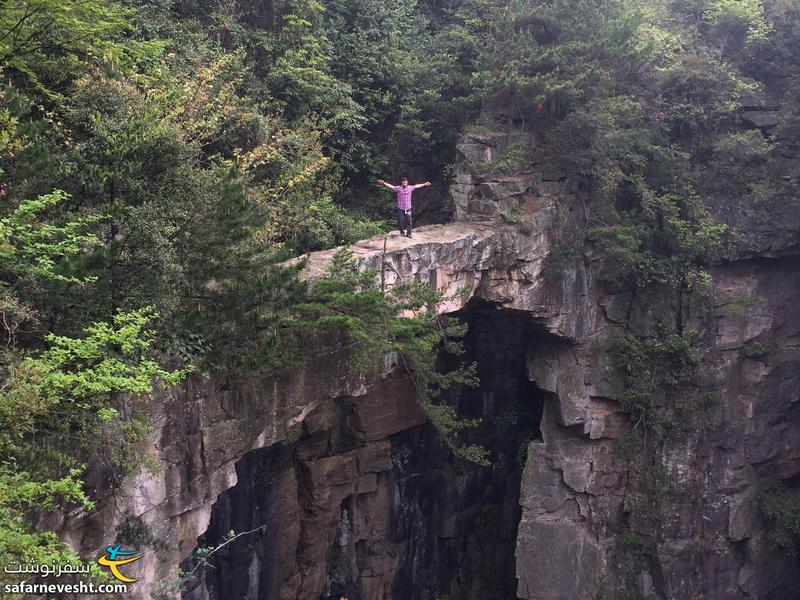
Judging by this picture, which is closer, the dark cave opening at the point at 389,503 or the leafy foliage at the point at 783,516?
the dark cave opening at the point at 389,503

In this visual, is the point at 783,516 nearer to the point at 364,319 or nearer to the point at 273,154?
the point at 364,319

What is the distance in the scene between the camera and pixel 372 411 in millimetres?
15398

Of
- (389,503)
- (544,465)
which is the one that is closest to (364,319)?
(544,465)

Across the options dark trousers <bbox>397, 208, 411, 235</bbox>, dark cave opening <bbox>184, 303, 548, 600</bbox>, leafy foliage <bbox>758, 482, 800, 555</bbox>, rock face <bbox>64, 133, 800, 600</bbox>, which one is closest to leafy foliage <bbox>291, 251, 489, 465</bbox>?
dark trousers <bbox>397, 208, 411, 235</bbox>

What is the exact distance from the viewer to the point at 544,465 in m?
15.1

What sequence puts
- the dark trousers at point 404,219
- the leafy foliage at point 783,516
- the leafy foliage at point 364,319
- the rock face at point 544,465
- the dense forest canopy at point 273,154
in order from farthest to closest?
the leafy foliage at point 783,516, the rock face at point 544,465, the dark trousers at point 404,219, the leafy foliage at point 364,319, the dense forest canopy at point 273,154

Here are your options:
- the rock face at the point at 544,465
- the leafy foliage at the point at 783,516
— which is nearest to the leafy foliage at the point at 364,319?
the rock face at the point at 544,465

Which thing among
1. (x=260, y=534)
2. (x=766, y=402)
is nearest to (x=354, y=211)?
(x=260, y=534)

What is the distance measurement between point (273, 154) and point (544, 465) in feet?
28.3

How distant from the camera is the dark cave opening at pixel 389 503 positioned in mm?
13852

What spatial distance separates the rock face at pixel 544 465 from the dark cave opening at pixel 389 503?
41 mm

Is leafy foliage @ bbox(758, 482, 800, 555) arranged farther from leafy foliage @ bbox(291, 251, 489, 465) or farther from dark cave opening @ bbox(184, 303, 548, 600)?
leafy foliage @ bbox(291, 251, 489, 465)

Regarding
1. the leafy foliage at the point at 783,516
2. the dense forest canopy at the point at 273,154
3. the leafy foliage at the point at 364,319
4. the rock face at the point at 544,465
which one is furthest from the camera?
the leafy foliage at the point at 783,516

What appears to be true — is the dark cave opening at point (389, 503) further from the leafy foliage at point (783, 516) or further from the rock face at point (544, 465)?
the leafy foliage at point (783, 516)
